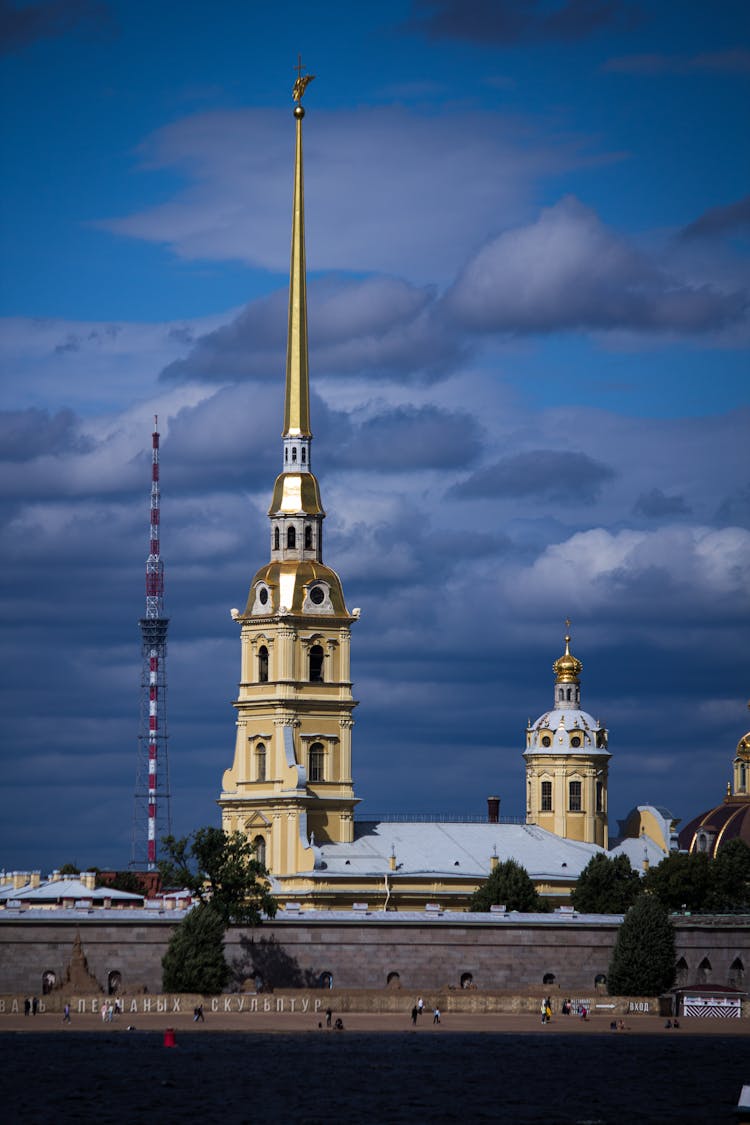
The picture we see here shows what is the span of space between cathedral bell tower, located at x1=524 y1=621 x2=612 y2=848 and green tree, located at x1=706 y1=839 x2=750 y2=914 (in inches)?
324

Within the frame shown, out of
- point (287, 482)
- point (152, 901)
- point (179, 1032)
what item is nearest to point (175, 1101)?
point (179, 1032)

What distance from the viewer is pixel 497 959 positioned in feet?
514

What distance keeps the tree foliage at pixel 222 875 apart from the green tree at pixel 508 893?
1431cm

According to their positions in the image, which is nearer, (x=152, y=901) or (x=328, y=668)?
(x=152, y=901)

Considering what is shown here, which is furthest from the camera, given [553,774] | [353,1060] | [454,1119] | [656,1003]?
[553,774]

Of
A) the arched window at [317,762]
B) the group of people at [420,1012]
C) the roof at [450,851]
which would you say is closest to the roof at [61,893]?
the roof at [450,851]

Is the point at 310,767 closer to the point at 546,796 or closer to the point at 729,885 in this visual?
the point at 546,796

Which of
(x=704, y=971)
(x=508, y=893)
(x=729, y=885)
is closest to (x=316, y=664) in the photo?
(x=508, y=893)

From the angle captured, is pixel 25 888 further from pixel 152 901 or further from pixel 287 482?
pixel 287 482

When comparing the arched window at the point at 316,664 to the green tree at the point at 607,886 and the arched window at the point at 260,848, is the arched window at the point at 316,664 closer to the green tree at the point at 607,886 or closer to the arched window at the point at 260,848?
the arched window at the point at 260,848

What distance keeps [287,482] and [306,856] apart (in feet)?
72.0

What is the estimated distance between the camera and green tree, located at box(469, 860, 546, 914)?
538ft

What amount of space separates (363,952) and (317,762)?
768 inches

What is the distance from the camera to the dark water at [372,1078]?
11819cm
